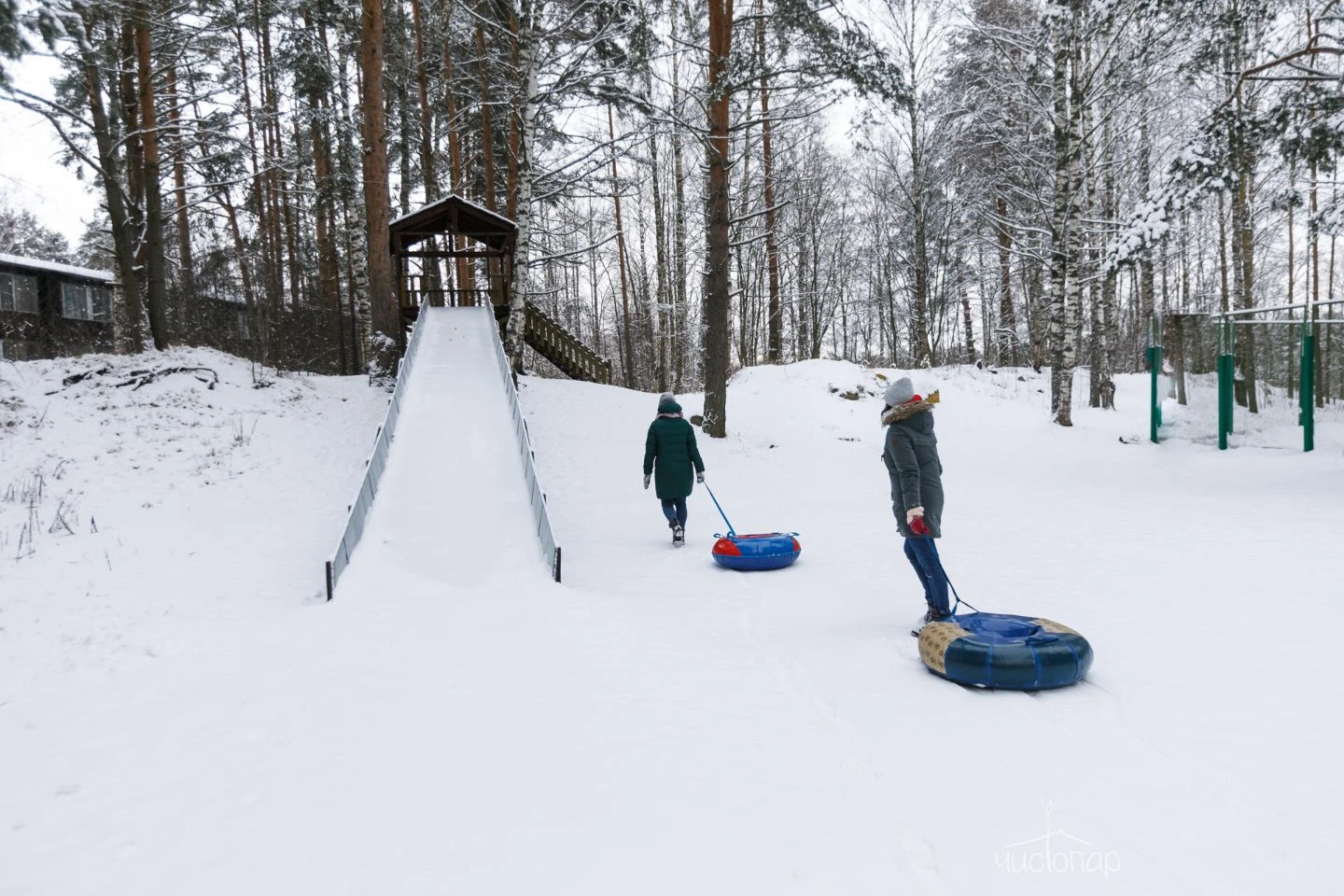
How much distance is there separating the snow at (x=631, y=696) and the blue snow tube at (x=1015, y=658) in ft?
0.38

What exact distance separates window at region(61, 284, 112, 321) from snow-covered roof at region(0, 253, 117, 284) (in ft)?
1.62

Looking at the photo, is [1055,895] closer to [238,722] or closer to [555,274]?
[238,722]

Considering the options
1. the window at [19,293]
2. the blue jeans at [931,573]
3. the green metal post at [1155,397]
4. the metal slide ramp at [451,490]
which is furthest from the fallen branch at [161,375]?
the green metal post at [1155,397]

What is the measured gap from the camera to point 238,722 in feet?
14.0

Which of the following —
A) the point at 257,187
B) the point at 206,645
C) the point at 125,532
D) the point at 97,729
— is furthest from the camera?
the point at 257,187

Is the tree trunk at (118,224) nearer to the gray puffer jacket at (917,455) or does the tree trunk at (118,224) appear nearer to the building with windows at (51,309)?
the building with windows at (51,309)

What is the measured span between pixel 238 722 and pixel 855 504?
8410 mm

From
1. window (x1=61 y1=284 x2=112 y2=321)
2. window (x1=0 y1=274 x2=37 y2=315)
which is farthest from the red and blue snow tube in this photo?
window (x1=61 y1=284 x2=112 y2=321)

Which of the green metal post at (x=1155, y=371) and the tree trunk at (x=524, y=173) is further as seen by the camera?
the tree trunk at (x=524, y=173)

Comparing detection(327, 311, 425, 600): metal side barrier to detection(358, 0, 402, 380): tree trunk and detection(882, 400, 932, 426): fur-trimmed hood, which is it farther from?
detection(882, 400, 932, 426): fur-trimmed hood

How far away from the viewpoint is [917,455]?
5500mm

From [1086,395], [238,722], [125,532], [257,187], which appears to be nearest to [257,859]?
[238,722]

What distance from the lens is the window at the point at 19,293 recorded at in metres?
24.1

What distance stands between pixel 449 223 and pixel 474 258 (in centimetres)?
257
